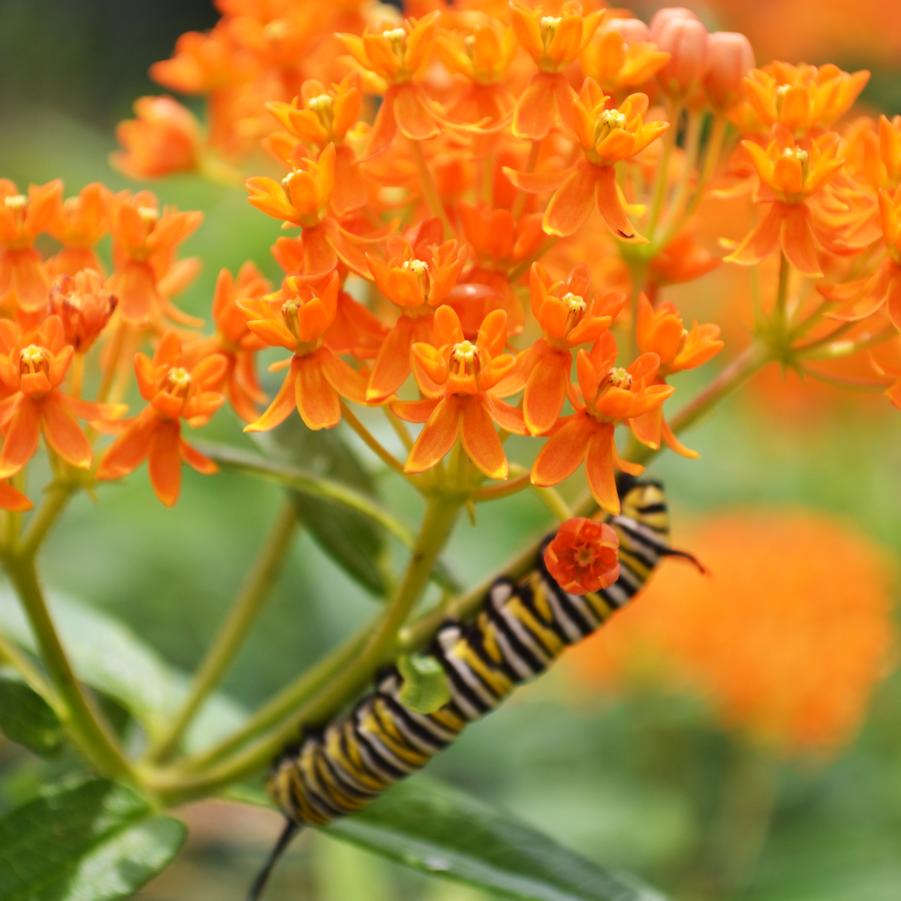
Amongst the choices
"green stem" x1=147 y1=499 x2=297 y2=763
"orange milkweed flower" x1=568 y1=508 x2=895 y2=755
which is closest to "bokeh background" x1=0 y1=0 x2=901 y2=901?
"orange milkweed flower" x1=568 y1=508 x2=895 y2=755

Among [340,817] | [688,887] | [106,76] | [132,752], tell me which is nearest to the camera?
[340,817]

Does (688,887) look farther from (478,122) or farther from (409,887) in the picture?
(478,122)

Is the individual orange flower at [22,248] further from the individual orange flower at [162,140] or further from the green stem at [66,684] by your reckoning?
the individual orange flower at [162,140]

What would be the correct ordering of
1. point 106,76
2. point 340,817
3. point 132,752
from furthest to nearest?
point 106,76 → point 132,752 → point 340,817

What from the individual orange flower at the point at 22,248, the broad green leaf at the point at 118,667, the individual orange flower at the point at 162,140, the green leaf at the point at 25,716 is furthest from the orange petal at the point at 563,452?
the individual orange flower at the point at 162,140

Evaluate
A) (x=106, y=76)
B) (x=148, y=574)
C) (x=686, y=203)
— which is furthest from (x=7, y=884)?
(x=106, y=76)

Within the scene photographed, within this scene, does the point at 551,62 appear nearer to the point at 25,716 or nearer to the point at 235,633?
the point at 235,633

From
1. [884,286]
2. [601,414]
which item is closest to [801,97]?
[884,286]

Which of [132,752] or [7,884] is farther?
[132,752]
